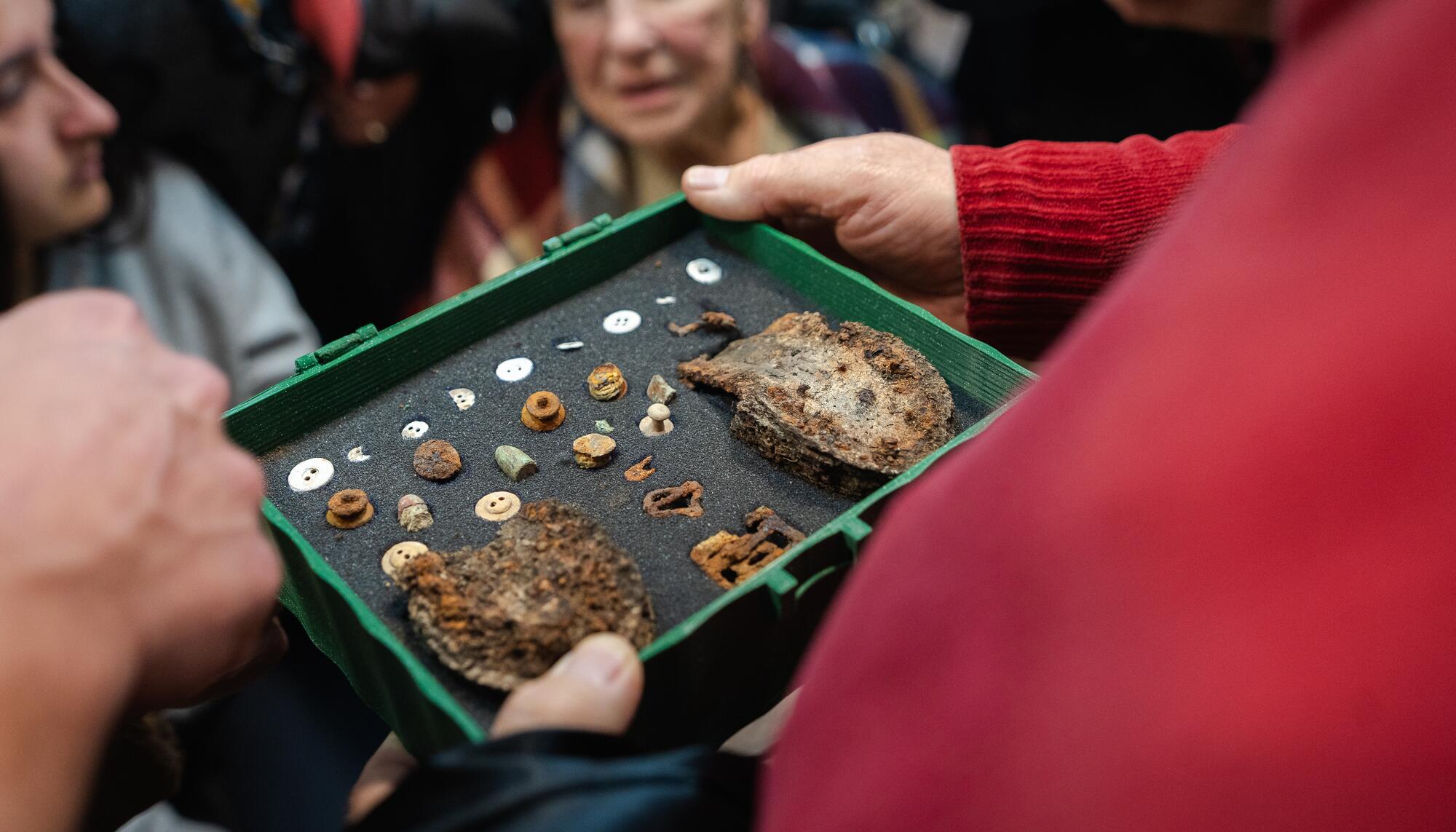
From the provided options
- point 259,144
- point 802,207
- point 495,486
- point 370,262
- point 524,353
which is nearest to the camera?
point 495,486

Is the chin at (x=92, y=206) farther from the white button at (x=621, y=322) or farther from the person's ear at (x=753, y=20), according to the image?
the person's ear at (x=753, y=20)

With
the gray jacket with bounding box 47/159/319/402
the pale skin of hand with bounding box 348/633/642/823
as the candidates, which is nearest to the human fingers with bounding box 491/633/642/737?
the pale skin of hand with bounding box 348/633/642/823

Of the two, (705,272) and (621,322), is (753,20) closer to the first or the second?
(705,272)

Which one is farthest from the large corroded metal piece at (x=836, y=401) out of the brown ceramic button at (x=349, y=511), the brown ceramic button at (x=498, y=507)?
the brown ceramic button at (x=349, y=511)

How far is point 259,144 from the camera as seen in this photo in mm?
1656

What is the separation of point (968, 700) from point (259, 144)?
161cm

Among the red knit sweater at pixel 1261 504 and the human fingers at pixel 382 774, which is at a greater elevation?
the red knit sweater at pixel 1261 504

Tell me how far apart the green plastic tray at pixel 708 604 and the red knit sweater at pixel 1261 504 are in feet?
1.32

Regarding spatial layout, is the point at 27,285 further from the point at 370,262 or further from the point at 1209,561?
the point at 1209,561

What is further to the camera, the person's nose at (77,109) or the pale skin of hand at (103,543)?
the person's nose at (77,109)

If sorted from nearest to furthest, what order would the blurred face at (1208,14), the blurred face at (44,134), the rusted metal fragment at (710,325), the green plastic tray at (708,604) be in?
the green plastic tray at (708,604)
the rusted metal fragment at (710,325)
the blurred face at (44,134)
the blurred face at (1208,14)

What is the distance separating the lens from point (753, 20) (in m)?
1.89

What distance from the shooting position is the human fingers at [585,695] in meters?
0.68

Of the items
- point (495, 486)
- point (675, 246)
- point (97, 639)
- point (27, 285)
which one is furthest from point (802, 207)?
point (27, 285)
